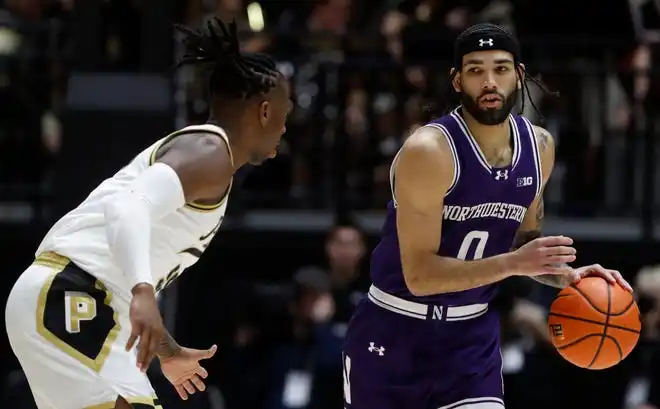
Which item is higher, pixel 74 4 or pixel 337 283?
pixel 74 4

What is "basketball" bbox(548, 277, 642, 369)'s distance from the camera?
5359mm

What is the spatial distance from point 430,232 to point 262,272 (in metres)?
5.02

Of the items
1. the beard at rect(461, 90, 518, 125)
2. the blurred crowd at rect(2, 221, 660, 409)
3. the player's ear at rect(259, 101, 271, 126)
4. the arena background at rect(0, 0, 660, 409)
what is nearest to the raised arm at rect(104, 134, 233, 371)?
the player's ear at rect(259, 101, 271, 126)

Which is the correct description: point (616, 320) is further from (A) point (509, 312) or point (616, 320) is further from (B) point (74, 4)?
(B) point (74, 4)

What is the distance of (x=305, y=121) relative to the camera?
9797mm

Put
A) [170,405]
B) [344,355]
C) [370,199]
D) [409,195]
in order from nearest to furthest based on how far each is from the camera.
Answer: [409,195] → [344,355] → [170,405] → [370,199]

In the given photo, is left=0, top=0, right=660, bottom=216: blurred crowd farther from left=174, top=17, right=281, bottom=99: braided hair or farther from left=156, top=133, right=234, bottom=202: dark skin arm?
left=156, top=133, right=234, bottom=202: dark skin arm

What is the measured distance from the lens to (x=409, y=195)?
520cm

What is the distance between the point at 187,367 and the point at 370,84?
213 inches

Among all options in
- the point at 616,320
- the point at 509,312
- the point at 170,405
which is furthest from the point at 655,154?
the point at 616,320

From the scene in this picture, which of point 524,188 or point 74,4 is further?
point 74,4

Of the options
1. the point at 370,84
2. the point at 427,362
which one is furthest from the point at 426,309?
the point at 370,84

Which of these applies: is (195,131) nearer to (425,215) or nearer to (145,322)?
(145,322)

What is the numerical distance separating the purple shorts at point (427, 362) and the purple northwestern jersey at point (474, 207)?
0.10 m
